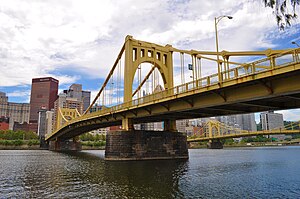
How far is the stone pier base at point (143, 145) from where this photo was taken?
140 feet

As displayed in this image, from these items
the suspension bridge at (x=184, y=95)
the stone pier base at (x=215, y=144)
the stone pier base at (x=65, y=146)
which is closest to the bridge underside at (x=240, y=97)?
the suspension bridge at (x=184, y=95)

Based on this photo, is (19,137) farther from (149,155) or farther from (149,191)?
(149,191)

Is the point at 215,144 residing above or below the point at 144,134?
below

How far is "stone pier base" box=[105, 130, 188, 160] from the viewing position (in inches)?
1679

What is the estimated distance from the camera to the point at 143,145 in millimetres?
44156

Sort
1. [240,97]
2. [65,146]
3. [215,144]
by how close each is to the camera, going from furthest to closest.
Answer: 1. [215,144]
2. [65,146]
3. [240,97]

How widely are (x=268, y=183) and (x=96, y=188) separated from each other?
594 inches

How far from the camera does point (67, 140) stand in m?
109

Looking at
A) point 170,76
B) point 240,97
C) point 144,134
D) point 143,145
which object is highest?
point 170,76

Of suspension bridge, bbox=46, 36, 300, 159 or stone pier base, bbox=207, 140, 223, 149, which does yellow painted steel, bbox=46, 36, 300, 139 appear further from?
stone pier base, bbox=207, 140, 223, 149

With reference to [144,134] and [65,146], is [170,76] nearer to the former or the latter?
[144,134]

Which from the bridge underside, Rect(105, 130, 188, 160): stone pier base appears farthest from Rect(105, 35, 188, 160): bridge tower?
the bridge underside

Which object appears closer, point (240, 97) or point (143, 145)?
point (240, 97)

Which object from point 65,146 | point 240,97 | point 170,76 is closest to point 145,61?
point 170,76
